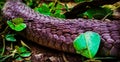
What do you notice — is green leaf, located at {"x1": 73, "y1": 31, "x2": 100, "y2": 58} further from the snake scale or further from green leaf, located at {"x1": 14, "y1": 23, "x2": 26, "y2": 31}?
green leaf, located at {"x1": 14, "y1": 23, "x2": 26, "y2": 31}

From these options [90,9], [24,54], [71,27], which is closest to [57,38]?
[71,27]

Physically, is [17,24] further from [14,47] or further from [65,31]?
[65,31]

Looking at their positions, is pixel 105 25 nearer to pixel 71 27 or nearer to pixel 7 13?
pixel 71 27

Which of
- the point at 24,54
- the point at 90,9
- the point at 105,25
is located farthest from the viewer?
the point at 90,9

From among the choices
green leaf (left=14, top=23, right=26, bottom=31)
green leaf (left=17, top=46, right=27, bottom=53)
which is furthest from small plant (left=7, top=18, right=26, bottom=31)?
green leaf (left=17, top=46, right=27, bottom=53)

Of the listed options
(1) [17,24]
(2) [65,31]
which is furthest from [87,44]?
(1) [17,24]

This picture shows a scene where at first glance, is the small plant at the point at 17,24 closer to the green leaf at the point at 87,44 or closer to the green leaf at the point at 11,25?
the green leaf at the point at 11,25
